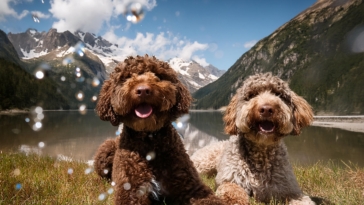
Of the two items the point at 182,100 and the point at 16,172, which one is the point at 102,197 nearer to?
the point at 182,100

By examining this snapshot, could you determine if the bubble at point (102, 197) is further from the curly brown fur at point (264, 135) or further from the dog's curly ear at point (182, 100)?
the curly brown fur at point (264, 135)

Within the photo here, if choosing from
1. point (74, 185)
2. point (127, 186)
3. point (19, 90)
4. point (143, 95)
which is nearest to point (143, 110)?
point (143, 95)

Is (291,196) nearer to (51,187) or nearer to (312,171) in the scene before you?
(312,171)

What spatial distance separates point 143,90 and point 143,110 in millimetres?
391

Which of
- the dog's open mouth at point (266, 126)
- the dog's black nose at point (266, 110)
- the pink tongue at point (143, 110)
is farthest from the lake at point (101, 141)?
the pink tongue at point (143, 110)

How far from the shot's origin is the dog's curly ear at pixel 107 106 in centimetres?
485

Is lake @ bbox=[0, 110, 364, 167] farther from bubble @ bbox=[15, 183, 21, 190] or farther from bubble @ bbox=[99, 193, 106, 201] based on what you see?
bubble @ bbox=[99, 193, 106, 201]

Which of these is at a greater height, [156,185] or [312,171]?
[156,185]

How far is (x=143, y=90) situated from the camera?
418cm

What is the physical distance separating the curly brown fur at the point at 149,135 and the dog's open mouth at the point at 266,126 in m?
1.36

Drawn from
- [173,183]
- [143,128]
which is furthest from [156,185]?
[143,128]

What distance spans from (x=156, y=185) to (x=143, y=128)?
3.11 ft

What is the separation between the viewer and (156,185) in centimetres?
452

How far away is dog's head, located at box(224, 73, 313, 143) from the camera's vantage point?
484 cm
